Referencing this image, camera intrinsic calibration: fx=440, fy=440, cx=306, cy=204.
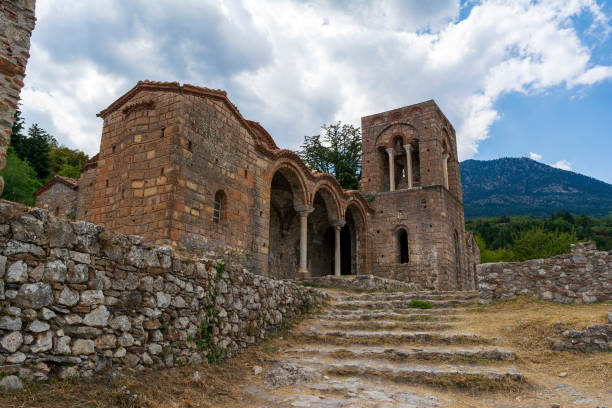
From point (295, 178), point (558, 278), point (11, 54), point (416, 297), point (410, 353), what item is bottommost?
point (410, 353)

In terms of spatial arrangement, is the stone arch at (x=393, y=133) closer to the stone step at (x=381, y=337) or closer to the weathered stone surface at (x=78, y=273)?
the stone step at (x=381, y=337)

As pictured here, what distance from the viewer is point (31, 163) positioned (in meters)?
29.9

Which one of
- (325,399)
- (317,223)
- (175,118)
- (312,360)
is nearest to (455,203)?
(317,223)

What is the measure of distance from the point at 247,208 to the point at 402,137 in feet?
38.7

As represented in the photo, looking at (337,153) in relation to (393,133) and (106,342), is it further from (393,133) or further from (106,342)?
(106,342)

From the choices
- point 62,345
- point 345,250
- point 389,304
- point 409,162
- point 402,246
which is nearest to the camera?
point 62,345

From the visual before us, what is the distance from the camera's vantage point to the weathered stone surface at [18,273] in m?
3.62

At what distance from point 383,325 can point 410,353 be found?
169 cm

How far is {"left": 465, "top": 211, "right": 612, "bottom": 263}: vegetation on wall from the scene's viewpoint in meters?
29.2

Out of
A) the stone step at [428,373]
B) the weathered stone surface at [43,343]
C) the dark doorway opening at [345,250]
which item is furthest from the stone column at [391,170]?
the weathered stone surface at [43,343]

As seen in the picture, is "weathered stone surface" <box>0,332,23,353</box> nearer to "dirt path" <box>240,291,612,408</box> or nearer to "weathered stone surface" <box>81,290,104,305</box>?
"weathered stone surface" <box>81,290,104,305</box>

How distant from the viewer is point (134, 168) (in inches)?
423

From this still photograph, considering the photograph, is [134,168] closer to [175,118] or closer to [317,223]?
[175,118]

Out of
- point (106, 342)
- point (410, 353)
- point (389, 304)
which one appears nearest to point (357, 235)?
point (389, 304)
